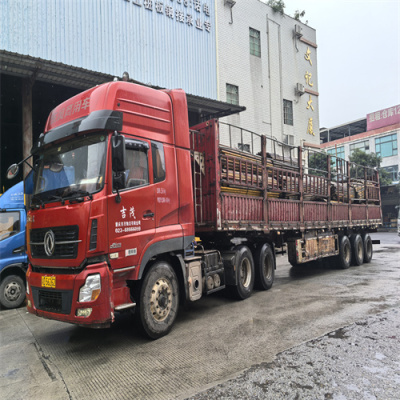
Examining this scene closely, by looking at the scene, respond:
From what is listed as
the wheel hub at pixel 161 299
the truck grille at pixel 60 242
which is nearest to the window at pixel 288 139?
the wheel hub at pixel 161 299

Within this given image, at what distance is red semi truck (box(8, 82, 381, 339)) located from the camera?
4.02m

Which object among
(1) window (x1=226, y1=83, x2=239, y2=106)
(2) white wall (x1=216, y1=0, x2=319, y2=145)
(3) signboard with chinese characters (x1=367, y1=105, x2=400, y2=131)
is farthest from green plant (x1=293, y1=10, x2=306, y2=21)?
(3) signboard with chinese characters (x1=367, y1=105, x2=400, y2=131)

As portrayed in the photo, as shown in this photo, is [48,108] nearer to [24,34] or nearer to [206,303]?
[24,34]

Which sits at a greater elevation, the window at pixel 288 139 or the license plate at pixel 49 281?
the window at pixel 288 139

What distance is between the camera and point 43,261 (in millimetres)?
4344

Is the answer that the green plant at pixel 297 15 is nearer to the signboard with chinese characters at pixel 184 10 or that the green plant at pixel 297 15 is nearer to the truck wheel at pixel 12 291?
the signboard with chinese characters at pixel 184 10

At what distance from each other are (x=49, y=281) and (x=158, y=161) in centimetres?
220

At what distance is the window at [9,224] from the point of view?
7211 millimetres

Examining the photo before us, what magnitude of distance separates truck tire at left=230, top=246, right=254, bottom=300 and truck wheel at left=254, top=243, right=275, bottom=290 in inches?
11.8

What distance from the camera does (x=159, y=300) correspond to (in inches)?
185

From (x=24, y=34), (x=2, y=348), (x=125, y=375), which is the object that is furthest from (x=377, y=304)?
(x=24, y=34)

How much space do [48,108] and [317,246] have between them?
11300mm

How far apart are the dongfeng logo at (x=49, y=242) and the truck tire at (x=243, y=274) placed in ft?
11.9

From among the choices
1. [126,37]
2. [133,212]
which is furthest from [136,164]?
[126,37]
